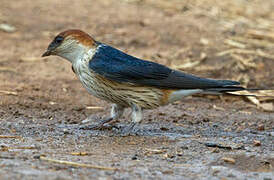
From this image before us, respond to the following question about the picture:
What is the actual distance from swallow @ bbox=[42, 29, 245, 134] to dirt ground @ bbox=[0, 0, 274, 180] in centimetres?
40

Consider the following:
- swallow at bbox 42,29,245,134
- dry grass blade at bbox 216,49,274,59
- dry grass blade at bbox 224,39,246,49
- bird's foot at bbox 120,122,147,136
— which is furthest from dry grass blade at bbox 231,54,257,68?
bird's foot at bbox 120,122,147,136

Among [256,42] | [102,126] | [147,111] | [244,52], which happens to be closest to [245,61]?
[244,52]

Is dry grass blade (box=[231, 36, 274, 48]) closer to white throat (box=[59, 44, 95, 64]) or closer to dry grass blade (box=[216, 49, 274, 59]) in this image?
dry grass blade (box=[216, 49, 274, 59])

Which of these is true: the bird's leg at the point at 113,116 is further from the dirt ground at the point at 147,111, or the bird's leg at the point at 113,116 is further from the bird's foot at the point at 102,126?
the dirt ground at the point at 147,111

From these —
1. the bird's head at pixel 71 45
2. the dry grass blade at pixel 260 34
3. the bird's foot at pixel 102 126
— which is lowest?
the bird's foot at pixel 102 126

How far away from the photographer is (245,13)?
12.7 m

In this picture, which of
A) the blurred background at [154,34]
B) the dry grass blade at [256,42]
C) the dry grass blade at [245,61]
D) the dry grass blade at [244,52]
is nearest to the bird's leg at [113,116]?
the blurred background at [154,34]

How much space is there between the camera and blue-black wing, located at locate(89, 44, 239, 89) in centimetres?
589

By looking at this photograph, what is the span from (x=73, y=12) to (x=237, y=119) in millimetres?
6620

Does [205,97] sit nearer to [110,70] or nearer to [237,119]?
[237,119]

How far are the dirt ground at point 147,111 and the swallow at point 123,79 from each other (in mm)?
399

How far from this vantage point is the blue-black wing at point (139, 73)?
5895 mm

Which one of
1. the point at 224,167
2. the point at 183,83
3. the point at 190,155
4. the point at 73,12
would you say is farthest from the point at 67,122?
the point at 73,12

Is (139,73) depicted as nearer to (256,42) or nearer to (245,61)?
(245,61)
